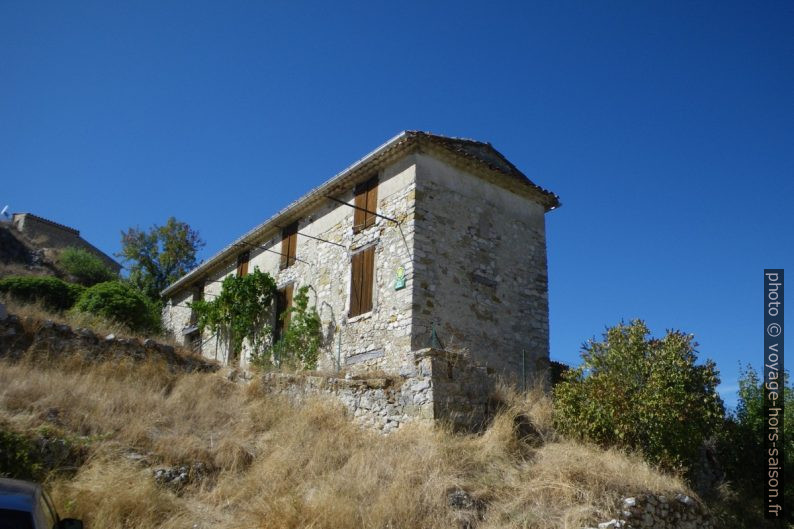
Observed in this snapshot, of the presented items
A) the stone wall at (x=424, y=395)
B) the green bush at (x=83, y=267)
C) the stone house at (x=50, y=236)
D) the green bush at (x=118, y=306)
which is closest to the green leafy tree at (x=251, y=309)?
the green bush at (x=118, y=306)

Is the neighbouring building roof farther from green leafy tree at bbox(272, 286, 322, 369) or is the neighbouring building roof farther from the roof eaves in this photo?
green leafy tree at bbox(272, 286, 322, 369)

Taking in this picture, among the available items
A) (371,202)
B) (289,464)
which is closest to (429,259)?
(371,202)

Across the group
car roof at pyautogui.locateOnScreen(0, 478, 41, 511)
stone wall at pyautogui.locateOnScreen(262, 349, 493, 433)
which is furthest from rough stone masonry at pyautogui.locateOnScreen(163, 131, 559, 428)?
car roof at pyautogui.locateOnScreen(0, 478, 41, 511)

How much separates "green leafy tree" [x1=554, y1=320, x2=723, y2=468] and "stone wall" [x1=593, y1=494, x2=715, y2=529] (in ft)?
2.60

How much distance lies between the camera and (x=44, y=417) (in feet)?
26.8

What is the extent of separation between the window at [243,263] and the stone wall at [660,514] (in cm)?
1452

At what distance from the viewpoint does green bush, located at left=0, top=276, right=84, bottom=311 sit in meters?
17.0

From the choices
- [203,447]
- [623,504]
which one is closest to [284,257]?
[203,447]

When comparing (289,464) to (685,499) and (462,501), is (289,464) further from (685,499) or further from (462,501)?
(685,499)

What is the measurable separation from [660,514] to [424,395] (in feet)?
12.5

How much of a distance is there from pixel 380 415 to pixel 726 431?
22.7 feet

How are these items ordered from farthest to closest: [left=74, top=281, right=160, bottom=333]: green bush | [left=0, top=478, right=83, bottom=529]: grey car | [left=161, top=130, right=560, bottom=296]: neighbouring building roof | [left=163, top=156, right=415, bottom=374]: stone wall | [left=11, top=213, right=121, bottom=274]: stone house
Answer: [left=11, top=213, right=121, bottom=274]: stone house, [left=74, top=281, right=160, bottom=333]: green bush, [left=161, top=130, right=560, bottom=296]: neighbouring building roof, [left=163, top=156, right=415, bottom=374]: stone wall, [left=0, top=478, right=83, bottom=529]: grey car

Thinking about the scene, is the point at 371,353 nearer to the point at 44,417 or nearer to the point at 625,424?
the point at 625,424

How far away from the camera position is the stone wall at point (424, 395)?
31.8 feet
